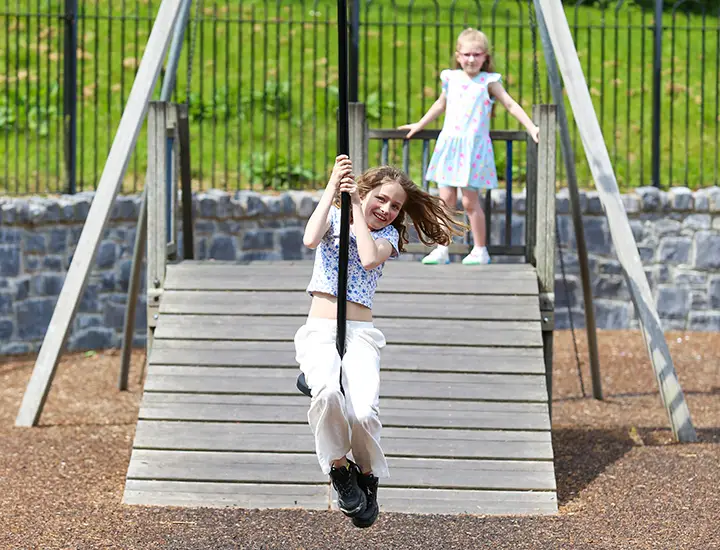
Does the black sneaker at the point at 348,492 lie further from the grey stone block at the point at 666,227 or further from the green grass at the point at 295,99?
the grey stone block at the point at 666,227

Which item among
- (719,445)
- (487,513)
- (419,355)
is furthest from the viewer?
(719,445)

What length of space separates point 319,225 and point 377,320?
261cm

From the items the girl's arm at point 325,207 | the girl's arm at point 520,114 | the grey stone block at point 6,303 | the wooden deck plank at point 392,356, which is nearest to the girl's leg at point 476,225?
the girl's arm at point 520,114

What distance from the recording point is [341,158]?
3939 mm

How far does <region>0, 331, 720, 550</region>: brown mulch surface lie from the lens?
5.33 metres

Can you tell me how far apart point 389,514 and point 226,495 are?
86 centimetres

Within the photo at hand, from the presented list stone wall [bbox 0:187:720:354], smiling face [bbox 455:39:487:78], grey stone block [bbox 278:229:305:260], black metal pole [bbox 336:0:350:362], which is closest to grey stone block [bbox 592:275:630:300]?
stone wall [bbox 0:187:720:354]

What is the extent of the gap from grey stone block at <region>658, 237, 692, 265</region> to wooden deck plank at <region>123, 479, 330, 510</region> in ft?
21.2

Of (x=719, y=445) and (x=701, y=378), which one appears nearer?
(x=719, y=445)

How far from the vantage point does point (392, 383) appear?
21.2ft

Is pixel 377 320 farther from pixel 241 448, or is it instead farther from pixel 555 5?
pixel 555 5

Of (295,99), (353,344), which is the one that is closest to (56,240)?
(295,99)

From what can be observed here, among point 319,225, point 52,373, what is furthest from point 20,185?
point 319,225

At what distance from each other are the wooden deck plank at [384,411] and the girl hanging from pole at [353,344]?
1876 mm
